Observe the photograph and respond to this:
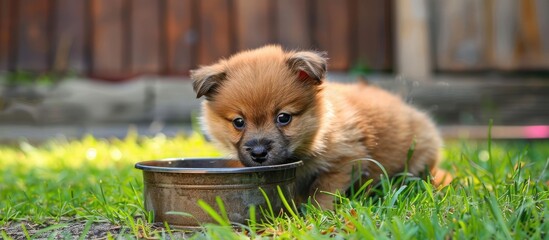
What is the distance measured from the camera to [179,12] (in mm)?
7066

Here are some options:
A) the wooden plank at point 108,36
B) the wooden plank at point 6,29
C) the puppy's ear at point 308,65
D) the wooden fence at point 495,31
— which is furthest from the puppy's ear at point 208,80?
the wooden plank at point 6,29

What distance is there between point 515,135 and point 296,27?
7.28 feet

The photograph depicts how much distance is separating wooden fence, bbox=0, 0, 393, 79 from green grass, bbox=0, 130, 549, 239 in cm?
172

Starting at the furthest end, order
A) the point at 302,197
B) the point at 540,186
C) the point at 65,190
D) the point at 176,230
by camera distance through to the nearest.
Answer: the point at 65,190 → the point at 302,197 → the point at 540,186 → the point at 176,230

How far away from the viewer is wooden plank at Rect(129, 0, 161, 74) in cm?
704

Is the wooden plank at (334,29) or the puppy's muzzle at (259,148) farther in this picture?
the wooden plank at (334,29)

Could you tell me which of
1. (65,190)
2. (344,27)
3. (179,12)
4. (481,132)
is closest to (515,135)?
(481,132)

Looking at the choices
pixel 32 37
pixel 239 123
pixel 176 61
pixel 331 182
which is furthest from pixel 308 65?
pixel 32 37

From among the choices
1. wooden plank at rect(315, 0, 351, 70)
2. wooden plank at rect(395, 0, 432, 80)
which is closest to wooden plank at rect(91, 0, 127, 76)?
wooden plank at rect(315, 0, 351, 70)

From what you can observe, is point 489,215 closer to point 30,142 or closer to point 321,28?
point 321,28

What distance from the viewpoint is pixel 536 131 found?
684cm

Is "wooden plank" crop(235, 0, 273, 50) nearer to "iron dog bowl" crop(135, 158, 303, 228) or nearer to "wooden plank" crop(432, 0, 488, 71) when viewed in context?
"wooden plank" crop(432, 0, 488, 71)

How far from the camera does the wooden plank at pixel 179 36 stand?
277 inches

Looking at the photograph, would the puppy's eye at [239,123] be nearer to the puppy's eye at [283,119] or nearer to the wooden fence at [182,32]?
the puppy's eye at [283,119]
